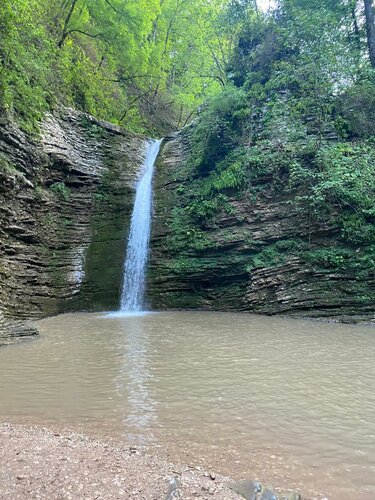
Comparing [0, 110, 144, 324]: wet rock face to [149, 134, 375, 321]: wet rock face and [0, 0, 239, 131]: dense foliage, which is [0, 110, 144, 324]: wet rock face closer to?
[0, 0, 239, 131]: dense foliage

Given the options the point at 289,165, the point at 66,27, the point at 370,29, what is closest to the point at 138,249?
the point at 289,165

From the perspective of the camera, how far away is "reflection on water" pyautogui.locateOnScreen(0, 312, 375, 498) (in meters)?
3.31

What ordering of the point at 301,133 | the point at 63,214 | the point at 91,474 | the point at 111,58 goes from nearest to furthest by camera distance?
1. the point at 91,474
2. the point at 301,133
3. the point at 63,214
4. the point at 111,58

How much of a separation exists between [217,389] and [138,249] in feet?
29.6

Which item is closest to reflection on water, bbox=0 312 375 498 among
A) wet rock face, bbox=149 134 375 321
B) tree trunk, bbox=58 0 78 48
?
wet rock face, bbox=149 134 375 321

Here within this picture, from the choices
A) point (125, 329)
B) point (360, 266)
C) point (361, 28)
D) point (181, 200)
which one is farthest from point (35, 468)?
point (361, 28)

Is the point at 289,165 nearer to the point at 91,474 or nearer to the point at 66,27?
the point at 91,474

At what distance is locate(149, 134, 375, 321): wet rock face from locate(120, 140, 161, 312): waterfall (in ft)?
1.05

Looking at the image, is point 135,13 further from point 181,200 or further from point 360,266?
point 360,266

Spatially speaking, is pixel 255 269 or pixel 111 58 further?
pixel 111 58

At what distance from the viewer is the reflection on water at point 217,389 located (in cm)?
331

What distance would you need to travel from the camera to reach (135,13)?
1761 centimetres

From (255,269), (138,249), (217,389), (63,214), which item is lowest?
(217,389)

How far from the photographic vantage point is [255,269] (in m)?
11.5
